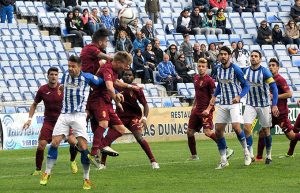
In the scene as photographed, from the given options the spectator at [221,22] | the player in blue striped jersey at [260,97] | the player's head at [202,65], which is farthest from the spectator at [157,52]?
the player in blue striped jersey at [260,97]

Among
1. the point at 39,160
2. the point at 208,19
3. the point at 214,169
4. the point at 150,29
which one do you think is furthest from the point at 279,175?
the point at 208,19

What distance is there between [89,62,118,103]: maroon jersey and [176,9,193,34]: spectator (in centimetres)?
2050

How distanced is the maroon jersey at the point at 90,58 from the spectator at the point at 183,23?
20.6 metres

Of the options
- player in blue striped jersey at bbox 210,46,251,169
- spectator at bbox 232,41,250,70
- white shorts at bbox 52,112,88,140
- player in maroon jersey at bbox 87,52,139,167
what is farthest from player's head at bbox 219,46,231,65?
spectator at bbox 232,41,250,70

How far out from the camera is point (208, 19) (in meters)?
42.6

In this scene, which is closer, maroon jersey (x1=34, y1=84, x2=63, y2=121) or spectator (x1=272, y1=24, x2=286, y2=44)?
maroon jersey (x1=34, y1=84, x2=63, y2=121)

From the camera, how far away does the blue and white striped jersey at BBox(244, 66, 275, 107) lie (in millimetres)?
22406

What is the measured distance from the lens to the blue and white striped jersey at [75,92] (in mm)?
18297

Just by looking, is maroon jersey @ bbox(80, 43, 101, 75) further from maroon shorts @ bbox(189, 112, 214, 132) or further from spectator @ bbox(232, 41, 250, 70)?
spectator @ bbox(232, 41, 250, 70)

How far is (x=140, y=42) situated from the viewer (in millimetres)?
37906

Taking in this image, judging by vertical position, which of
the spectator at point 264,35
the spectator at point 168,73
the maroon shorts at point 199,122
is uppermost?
the maroon shorts at point 199,122

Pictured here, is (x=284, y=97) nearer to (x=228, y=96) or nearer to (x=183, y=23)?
(x=228, y=96)

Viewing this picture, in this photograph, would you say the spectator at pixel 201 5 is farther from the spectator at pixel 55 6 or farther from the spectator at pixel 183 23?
the spectator at pixel 55 6

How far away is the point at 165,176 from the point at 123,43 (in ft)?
56.6
